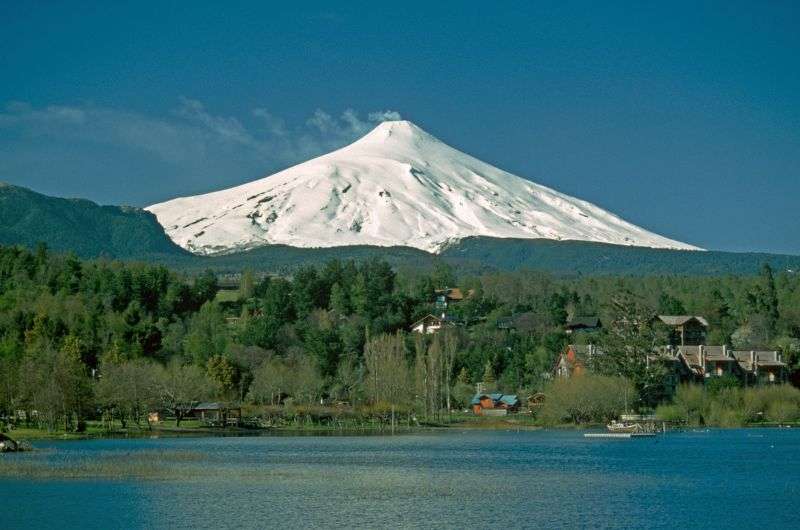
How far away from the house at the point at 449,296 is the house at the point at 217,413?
51.0 meters

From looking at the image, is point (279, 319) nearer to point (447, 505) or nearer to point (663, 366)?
point (663, 366)

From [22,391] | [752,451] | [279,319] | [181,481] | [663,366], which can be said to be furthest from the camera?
[279,319]

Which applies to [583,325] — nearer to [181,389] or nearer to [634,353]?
[634,353]

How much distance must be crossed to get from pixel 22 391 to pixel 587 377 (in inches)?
1417

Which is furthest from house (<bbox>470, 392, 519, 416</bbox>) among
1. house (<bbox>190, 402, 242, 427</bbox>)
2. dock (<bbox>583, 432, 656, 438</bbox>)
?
dock (<bbox>583, 432, 656, 438</bbox>)

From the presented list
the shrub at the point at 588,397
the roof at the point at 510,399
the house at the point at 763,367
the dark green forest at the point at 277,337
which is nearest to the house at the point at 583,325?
the dark green forest at the point at 277,337

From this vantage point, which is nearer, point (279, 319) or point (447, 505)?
point (447, 505)

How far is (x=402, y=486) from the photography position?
44.0 meters

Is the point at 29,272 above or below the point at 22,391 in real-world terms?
above

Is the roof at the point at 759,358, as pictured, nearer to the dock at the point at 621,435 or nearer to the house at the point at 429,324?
the dock at the point at 621,435

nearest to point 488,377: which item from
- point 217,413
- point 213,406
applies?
point 217,413

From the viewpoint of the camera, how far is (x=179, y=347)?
103938mm

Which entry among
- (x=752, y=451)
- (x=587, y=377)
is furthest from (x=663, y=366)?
(x=752, y=451)

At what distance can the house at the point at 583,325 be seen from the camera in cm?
12081
